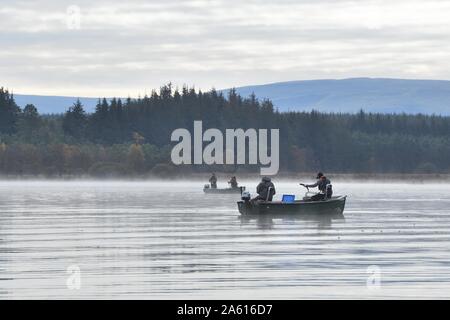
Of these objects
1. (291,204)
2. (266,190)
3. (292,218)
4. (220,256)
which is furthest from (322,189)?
(220,256)

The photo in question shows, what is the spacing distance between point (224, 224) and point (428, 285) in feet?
66.0

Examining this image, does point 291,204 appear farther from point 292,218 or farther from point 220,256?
point 220,256

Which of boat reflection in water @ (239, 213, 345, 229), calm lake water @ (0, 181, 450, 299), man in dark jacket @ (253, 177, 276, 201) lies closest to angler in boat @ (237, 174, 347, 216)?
man in dark jacket @ (253, 177, 276, 201)

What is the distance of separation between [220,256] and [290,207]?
17.6 metres

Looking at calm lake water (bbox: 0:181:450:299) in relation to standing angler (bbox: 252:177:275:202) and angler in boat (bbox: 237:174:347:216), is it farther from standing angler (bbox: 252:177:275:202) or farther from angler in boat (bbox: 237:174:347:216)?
standing angler (bbox: 252:177:275:202)

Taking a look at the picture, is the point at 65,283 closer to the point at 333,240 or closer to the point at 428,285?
the point at 428,285

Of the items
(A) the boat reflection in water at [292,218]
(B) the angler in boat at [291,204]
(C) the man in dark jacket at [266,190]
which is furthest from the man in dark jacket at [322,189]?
(C) the man in dark jacket at [266,190]

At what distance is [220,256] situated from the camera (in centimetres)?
3045

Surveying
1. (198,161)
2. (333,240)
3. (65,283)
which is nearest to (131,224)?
(333,240)

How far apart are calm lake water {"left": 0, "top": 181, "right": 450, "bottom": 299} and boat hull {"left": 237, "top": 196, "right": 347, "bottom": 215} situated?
1.53 ft

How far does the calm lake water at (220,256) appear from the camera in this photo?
23.9 metres

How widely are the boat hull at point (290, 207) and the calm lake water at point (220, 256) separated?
47 centimetres

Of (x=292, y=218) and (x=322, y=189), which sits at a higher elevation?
(x=322, y=189)

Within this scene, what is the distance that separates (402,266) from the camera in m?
28.0
